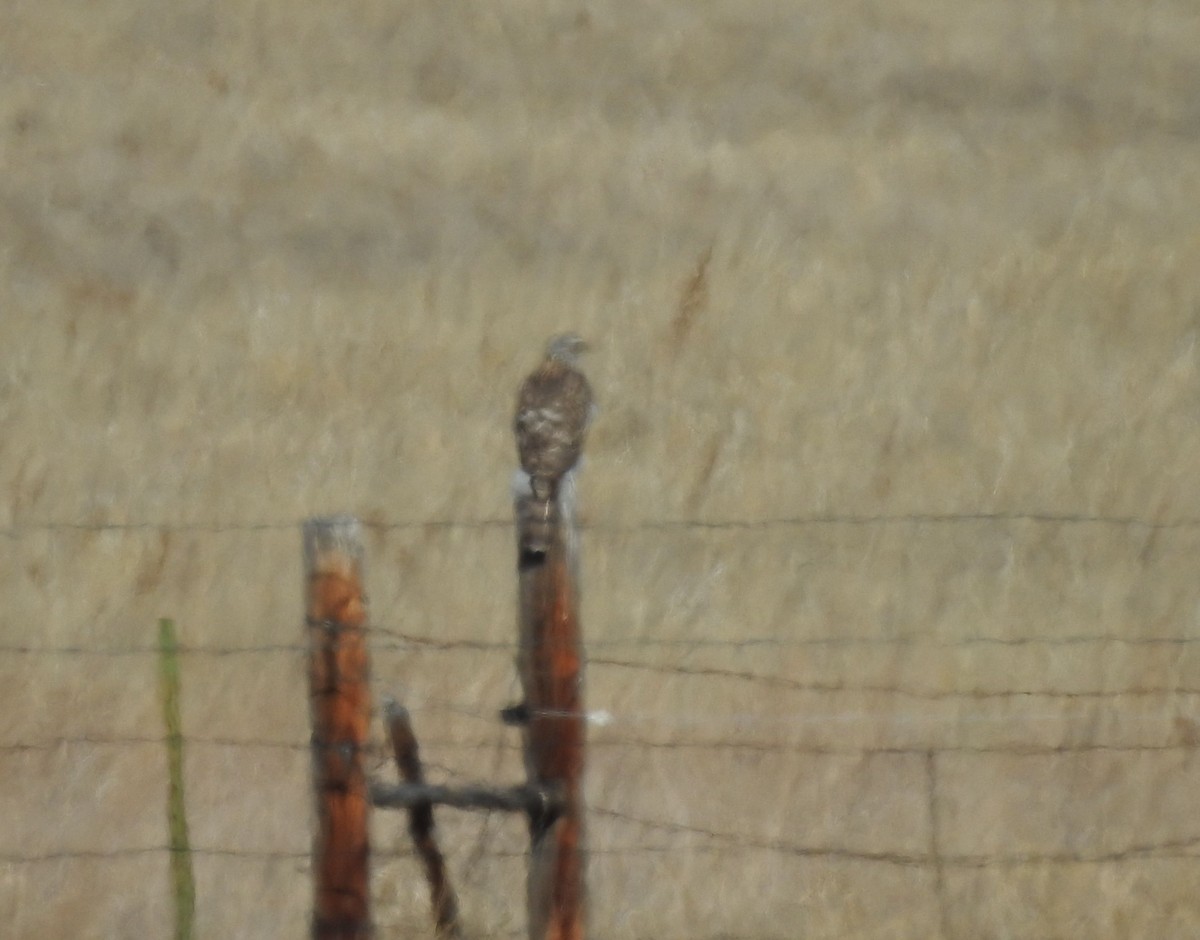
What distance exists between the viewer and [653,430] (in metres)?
7.64

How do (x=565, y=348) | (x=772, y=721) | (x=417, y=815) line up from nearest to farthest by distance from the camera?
(x=417, y=815), (x=565, y=348), (x=772, y=721)

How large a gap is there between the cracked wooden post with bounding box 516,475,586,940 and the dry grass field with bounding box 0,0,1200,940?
2509 mm

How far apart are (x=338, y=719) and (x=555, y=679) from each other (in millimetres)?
422

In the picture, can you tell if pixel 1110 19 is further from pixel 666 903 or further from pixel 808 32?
pixel 666 903

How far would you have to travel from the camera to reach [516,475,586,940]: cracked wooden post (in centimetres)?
400

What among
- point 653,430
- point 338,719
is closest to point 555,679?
point 338,719

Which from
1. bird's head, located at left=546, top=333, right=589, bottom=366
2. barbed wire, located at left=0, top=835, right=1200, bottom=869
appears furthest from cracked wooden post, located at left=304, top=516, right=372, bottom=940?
barbed wire, located at left=0, top=835, right=1200, bottom=869

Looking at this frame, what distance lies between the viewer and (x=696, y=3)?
27.1 feet

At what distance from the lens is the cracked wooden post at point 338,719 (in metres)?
4.00

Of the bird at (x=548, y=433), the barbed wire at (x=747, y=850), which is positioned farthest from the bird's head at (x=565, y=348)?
the barbed wire at (x=747, y=850)

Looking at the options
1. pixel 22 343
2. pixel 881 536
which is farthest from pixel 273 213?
pixel 881 536

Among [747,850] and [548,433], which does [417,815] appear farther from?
[747,850]

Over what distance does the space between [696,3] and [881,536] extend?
2.31 metres

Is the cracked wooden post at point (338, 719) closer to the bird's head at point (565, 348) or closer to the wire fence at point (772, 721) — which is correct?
the bird's head at point (565, 348)
